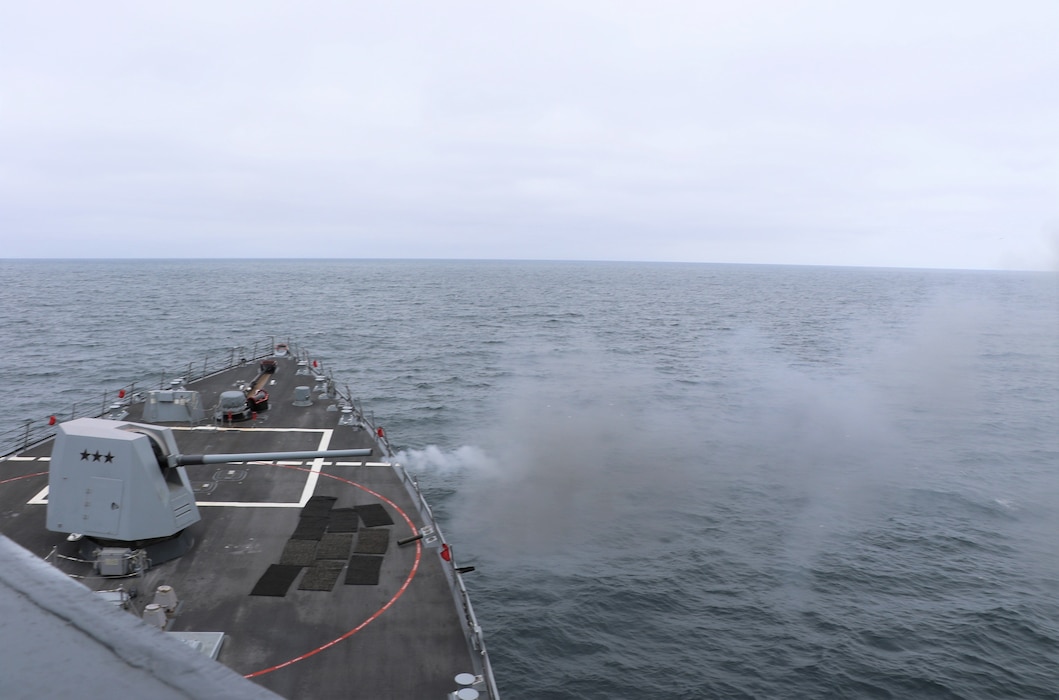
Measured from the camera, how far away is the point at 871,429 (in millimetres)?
47312

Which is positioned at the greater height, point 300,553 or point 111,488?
point 111,488

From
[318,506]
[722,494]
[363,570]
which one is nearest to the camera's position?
[363,570]

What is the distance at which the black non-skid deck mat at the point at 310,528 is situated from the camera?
1998 cm

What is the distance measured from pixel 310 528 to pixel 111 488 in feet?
18.4

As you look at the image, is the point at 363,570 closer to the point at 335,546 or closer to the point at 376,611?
the point at 335,546

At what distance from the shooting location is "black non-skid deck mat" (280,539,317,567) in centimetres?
1848

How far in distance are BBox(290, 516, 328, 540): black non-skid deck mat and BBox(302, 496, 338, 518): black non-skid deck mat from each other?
225mm

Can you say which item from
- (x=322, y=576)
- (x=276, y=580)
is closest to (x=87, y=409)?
(x=276, y=580)

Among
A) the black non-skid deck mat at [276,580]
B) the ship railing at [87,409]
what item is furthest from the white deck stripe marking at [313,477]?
the ship railing at [87,409]

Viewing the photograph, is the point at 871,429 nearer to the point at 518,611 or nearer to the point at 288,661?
the point at 518,611

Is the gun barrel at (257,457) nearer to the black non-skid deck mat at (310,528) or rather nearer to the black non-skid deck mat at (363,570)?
the black non-skid deck mat at (363,570)

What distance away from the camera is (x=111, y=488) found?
17.8 metres

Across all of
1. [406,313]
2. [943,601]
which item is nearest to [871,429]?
[943,601]

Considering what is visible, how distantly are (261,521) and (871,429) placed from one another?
42.9 meters
